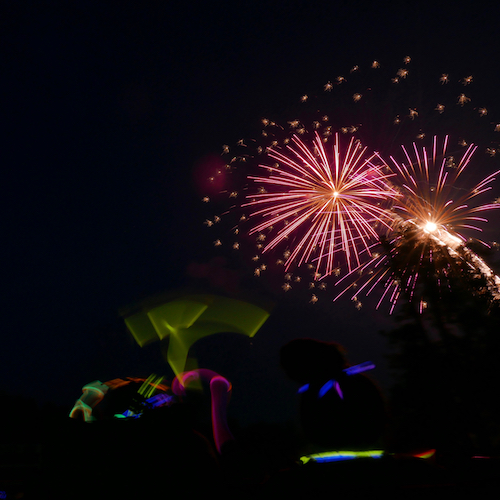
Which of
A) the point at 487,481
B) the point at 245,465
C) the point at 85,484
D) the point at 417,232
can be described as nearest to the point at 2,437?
the point at 85,484

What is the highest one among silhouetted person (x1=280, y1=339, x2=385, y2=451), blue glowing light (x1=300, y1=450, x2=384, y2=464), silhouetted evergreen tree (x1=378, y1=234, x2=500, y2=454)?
silhouetted evergreen tree (x1=378, y1=234, x2=500, y2=454)

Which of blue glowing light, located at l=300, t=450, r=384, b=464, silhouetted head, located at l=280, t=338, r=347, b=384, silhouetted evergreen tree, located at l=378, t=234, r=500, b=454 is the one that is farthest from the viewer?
silhouetted evergreen tree, located at l=378, t=234, r=500, b=454

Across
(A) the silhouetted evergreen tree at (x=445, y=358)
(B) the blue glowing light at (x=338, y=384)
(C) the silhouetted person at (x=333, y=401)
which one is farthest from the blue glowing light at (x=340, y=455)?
(A) the silhouetted evergreen tree at (x=445, y=358)

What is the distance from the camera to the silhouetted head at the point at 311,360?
8.41ft

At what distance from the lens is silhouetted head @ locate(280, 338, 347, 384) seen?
8.41 feet

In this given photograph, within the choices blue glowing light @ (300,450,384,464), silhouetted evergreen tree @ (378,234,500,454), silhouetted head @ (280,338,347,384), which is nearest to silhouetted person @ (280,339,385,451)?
silhouetted head @ (280,338,347,384)

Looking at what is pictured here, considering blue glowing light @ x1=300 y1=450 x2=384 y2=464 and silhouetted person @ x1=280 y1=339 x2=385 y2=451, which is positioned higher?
silhouetted person @ x1=280 y1=339 x2=385 y2=451

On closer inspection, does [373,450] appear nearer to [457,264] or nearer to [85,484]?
[85,484]

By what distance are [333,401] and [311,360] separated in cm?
32

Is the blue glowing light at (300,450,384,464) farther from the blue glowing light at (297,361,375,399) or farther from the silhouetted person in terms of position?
the blue glowing light at (297,361,375,399)

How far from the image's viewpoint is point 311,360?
8.61 ft

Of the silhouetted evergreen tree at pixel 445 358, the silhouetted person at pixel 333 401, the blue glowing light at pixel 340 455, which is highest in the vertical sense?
the silhouetted evergreen tree at pixel 445 358

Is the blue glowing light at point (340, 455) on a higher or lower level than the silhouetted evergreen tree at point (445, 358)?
lower

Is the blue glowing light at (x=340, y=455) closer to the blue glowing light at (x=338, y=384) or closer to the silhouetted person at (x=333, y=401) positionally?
the silhouetted person at (x=333, y=401)
